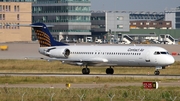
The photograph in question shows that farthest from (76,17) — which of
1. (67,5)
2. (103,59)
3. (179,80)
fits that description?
(179,80)

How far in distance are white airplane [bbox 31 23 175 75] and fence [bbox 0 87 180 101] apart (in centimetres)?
2241

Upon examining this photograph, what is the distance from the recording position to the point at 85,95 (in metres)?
46.2

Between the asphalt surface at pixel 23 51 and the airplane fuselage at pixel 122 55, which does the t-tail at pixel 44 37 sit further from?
the asphalt surface at pixel 23 51

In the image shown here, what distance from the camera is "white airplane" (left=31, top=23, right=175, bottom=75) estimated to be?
7350 cm

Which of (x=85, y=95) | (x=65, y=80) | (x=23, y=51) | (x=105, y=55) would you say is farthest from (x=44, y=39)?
(x=23, y=51)

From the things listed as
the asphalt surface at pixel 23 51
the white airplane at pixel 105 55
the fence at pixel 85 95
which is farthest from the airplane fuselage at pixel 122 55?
the asphalt surface at pixel 23 51

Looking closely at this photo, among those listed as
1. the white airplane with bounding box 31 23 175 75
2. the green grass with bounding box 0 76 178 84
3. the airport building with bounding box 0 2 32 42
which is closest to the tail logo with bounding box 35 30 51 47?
the white airplane with bounding box 31 23 175 75

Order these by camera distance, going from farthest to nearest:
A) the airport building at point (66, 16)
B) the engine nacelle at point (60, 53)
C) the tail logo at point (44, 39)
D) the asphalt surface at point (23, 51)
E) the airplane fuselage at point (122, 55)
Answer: the airport building at point (66, 16) → the asphalt surface at point (23, 51) → the tail logo at point (44, 39) → the engine nacelle at point (60, 53) → the airplane fuselage at point (122, 55)

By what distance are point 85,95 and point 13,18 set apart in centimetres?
12987

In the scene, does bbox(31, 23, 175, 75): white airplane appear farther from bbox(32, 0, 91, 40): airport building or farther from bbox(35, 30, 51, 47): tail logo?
bbox(32, 0, 91, 40): airport building

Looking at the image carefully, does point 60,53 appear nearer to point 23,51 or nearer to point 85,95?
point 85,95

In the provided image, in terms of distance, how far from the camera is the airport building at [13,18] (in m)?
172

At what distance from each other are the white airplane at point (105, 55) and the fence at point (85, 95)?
73.5ft

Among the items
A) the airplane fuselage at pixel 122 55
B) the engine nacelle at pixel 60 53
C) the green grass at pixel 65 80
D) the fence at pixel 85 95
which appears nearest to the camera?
the fence at pixel 85 95
